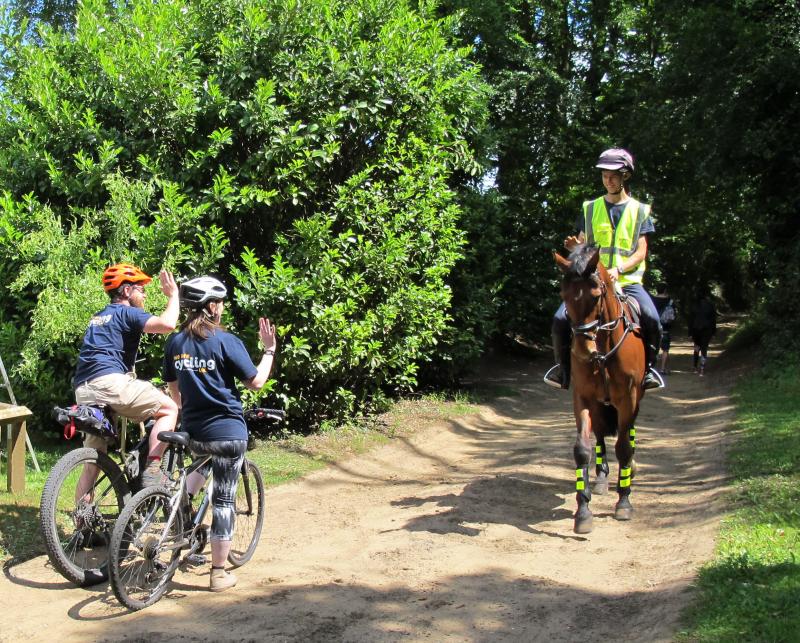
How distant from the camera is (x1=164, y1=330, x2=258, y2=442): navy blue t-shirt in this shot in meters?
5.48

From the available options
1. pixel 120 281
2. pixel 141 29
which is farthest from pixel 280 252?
pixel 120 281

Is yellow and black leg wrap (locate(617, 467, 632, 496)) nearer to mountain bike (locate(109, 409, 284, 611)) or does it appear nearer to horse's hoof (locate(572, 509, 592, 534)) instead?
horse's hoof (locate(572, 509, 592, 534))

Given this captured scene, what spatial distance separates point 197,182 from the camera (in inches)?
408

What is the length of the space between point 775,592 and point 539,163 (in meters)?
19.2

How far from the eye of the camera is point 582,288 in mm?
6730

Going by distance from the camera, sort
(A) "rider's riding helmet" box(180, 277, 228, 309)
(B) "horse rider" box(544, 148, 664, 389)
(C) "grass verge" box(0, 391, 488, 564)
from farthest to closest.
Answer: (B) "horse rider" box(544, 148, 664, 389) → (C) "grass verge" box(0, 391, 488, 564) → (A) "rider's riding helmet" box(180, 277, 228, 309)

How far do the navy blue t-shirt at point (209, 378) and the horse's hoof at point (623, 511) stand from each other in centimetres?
386

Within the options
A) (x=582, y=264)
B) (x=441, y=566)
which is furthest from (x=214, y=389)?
(x=582, y=264)

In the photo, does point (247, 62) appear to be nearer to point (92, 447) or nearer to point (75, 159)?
point (75, 159)

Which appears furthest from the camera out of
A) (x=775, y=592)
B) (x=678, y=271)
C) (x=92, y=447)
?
(x=678, y=271)

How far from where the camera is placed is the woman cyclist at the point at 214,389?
5477mm

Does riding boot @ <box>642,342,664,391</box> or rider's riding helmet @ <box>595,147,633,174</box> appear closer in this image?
rider's riding helmet @ <box>595,147,633,174</box>

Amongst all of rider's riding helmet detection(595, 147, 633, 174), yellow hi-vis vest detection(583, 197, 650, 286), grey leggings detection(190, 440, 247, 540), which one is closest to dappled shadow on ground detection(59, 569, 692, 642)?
grey leggings detection(190, 440, 247, 540)

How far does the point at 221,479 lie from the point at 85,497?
3.71ft
